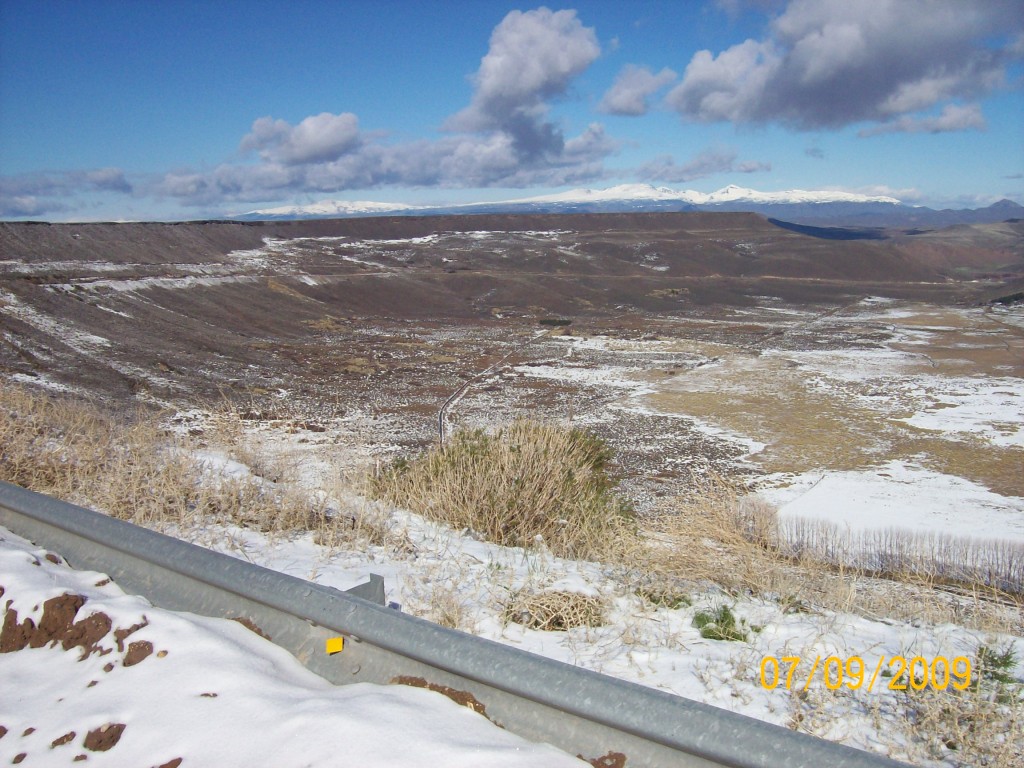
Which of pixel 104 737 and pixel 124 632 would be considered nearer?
pixel 104 737

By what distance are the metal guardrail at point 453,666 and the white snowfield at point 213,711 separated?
0.25ft

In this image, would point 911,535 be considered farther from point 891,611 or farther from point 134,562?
point 134,562

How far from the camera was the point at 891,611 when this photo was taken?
489 cm

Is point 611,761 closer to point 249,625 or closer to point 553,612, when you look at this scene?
point 249,625

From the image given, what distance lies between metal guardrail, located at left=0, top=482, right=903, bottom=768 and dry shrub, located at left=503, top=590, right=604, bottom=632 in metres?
0.93

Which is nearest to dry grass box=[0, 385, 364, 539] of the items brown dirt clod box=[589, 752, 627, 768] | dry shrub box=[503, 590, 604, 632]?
dry shrub box=[503, 590, 604, 632]

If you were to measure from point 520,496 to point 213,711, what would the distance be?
4.47 metres

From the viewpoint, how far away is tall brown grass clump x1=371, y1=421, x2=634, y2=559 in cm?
641

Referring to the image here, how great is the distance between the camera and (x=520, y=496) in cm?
681

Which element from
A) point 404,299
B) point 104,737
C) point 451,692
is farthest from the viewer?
point 404,299

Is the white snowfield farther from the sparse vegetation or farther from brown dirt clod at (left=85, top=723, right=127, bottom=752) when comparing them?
the sparse vegetation

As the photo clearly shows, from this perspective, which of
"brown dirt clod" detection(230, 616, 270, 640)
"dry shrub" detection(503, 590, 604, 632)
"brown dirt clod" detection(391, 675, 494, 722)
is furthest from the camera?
"dry shrub" detection(503, 590, 604, 632)

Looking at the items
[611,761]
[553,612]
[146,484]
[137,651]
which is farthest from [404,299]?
[611,761]

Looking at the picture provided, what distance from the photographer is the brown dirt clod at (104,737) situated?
7.82 feet
